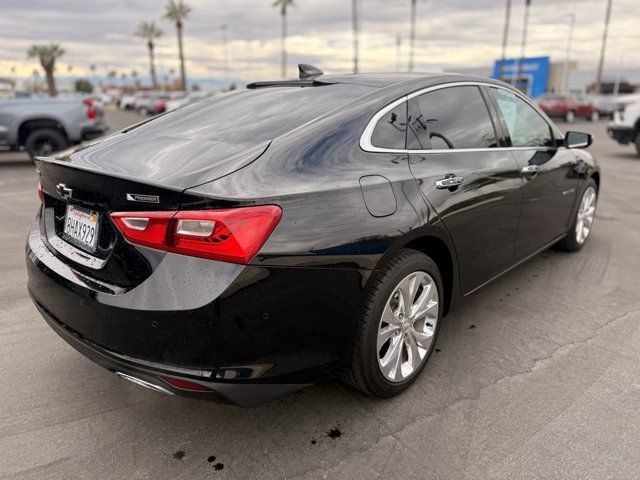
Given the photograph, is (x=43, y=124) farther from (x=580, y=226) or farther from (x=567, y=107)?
(x=567, y=107)

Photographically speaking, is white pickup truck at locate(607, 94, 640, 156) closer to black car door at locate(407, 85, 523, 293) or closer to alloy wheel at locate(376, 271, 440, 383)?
black car door at locate(407, 85, 523, 293)

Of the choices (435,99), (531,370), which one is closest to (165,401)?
(531,370)

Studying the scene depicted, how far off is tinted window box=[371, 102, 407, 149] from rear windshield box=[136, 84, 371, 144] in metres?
0.21

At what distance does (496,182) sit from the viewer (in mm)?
3270

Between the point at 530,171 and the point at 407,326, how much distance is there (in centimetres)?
174

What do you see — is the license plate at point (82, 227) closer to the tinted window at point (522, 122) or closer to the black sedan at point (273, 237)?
the black sedan at point (273, 237)

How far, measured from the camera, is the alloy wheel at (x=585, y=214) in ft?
16.4

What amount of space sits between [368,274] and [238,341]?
656 mm

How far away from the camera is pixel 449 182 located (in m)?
2.83

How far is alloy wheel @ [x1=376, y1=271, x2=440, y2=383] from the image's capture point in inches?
100

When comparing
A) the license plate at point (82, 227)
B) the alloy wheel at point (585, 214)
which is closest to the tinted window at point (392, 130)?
the license plate at point (82, 227)

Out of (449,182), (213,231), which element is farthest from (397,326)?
(213,231)

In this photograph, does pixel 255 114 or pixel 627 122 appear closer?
pixel 255 114

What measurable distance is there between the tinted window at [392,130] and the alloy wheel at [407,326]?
676 mm
